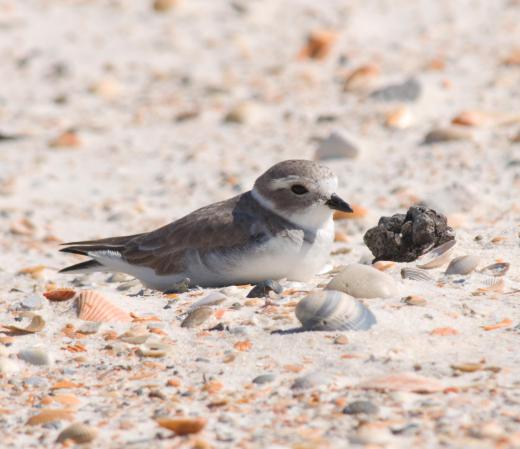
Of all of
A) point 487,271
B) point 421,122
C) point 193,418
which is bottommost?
point 193,418

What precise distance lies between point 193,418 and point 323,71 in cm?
815

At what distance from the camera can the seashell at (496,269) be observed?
546cm

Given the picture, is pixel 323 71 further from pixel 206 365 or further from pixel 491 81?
pixel 206 365

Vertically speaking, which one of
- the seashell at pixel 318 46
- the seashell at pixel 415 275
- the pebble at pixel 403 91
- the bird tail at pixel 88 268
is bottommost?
the seashell at pixel 415 275

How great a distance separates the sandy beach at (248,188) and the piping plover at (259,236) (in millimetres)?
132

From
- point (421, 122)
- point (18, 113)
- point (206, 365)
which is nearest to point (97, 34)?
point (18, 113)

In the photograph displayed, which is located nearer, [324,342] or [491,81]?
[324,342]

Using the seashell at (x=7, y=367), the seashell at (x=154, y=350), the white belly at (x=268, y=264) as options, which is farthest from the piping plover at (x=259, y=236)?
the seashell at (x=7, y=367)

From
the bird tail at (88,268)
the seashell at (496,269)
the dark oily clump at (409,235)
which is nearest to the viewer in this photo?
the seashell at (496,269)

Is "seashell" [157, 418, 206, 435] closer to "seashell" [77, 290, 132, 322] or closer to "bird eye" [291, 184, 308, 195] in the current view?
"seashell" [77, 290, 132, 322]

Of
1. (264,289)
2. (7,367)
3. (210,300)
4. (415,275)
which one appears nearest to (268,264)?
(264,289)

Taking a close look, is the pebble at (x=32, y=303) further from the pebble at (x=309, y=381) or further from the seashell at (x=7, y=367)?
the pebble at (x=309, y=381)

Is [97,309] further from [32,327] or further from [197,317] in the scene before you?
[197,317]

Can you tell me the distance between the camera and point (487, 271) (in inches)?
216
